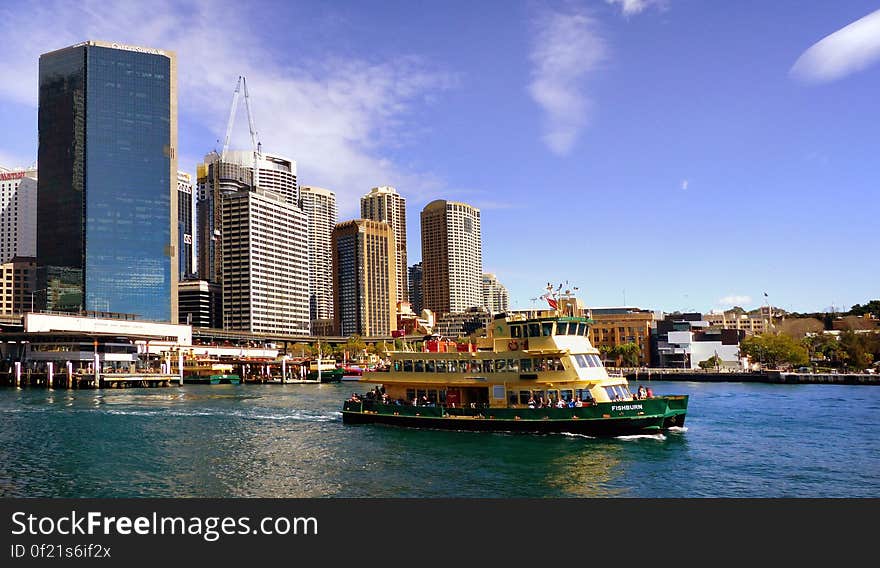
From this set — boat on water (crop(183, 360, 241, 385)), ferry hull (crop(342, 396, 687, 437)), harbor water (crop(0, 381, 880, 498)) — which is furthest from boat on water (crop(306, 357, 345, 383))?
ferry hull (crop(342, 396, 687, 437))

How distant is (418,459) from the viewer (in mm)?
42969

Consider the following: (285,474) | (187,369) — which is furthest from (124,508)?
(187,369)

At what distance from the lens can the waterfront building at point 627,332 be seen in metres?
184

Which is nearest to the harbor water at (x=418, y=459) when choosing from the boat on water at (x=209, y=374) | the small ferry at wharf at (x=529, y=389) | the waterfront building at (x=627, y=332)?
the small ferry at wharf at (x=529, y=389)

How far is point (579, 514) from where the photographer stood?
27391 mm

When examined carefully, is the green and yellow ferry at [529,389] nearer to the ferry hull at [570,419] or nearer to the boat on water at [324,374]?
the ferry hull at [570,419]

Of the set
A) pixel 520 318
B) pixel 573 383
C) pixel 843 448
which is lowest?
pixel 843 448

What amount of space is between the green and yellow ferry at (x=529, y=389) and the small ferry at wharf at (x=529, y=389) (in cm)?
7

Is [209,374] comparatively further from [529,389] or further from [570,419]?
[570,419]

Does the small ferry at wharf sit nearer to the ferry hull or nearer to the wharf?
the ferry hull

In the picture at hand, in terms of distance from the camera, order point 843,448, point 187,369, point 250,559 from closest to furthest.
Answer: point 250,559 < point 843,448 < point 187,369

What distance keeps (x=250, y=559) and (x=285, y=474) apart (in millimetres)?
20124

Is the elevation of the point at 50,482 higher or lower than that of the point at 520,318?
lower

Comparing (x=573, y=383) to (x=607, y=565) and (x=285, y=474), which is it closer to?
(x=285, y=474)
